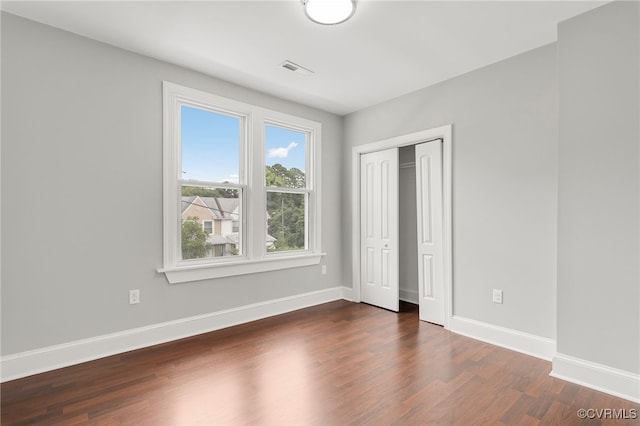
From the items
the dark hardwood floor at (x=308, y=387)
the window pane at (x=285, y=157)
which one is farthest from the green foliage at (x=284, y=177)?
the dark hardwood floor at (x=308, y=387)

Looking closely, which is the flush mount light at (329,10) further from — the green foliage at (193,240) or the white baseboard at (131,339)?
the white baseboard at (131,339)

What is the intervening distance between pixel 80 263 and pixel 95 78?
155 centimetres

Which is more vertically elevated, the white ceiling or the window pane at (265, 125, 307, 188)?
the white ceiling

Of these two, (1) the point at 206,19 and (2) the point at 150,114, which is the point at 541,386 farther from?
(2) the point at 150,114

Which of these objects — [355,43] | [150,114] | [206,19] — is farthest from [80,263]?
[355,43]

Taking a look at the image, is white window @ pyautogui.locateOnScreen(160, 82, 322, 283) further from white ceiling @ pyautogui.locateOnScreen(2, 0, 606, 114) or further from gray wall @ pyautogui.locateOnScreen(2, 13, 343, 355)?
white ceiling @ pyautogui.locateOnScreen(2, 0, 606, 114)

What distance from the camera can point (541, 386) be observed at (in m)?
2.28

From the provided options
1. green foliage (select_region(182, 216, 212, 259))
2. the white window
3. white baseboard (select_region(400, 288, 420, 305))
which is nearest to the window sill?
the white window

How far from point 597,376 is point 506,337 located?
30.0 inches

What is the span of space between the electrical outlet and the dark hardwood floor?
1.41 ft

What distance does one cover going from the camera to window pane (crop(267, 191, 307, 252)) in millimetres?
4059

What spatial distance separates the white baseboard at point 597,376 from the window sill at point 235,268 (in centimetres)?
272

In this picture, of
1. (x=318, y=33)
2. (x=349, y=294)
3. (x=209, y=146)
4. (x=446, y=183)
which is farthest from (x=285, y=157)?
(x=349, y=294)

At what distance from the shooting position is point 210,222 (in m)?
3.50
